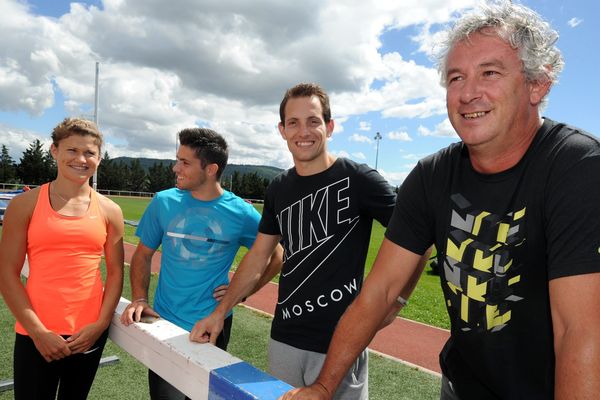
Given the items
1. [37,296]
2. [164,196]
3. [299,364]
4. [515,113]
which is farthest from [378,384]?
[515,113]

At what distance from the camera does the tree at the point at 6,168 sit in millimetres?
65125

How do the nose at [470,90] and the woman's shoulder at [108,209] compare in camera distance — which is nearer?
the nose at [470,90]

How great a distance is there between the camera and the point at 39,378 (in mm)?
2129

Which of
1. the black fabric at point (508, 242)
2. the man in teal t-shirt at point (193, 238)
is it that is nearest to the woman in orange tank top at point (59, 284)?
the man in teal t-shirt at point (193, 238)

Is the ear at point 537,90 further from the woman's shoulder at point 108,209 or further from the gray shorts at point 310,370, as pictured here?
the woman's shoulder at point 108,209

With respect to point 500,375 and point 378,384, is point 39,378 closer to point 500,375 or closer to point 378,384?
point 500,375

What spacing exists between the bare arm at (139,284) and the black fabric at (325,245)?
0.76 meters

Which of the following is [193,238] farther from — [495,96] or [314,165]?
[495,96]

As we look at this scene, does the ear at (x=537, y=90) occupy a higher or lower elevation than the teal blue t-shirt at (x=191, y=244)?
higher

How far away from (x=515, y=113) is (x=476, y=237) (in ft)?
1.48

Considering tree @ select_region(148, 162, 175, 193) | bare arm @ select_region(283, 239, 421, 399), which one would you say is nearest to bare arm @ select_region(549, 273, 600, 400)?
bare arm @ select_region(283, 239, 421, 399)

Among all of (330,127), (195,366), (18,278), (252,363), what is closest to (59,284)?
(18,278)

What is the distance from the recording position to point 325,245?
2.29m

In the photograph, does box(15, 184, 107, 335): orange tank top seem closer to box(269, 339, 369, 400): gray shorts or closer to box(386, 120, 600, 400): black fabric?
box(269, 339, 369, 400): gray shorts
